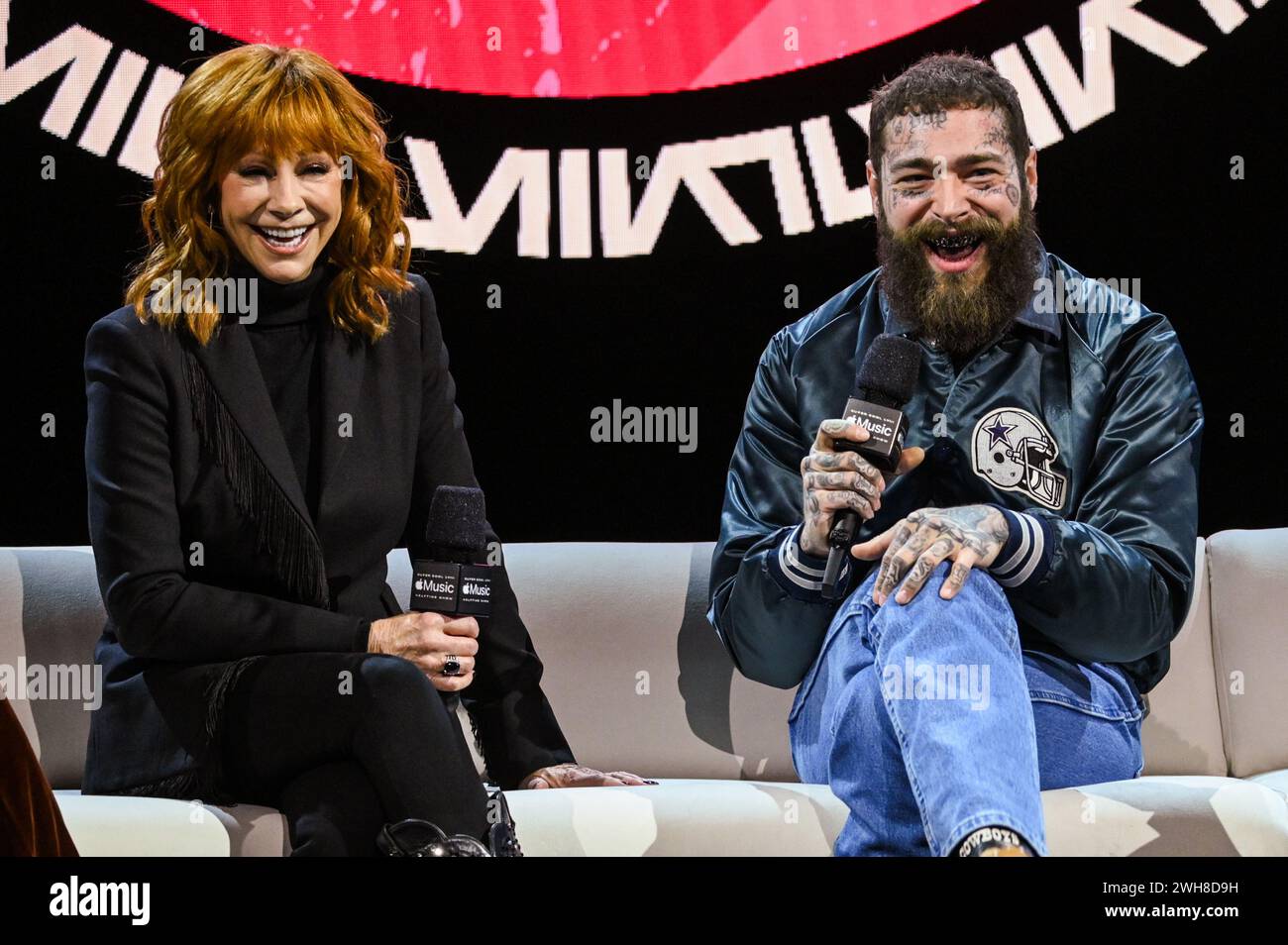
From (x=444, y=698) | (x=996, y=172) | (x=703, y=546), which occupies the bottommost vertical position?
(x=444, y=698)

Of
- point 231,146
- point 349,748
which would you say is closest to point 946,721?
point 349,748

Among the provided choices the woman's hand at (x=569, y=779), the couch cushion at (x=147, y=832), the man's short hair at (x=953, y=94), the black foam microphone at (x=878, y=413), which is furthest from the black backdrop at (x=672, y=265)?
the couch cushion at (x=147, y=832)

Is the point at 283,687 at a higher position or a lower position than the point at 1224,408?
lower

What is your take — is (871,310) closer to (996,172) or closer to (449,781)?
(996,172)

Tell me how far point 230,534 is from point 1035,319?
141 cm

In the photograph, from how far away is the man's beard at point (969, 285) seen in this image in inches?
107

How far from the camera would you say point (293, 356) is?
2670 mm

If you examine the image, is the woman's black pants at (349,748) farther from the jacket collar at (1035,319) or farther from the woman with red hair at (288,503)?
the jacket collar at (1035,319)

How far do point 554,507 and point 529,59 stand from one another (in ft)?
3.34

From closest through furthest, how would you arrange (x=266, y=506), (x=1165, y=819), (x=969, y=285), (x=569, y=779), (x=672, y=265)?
1. (x=1165, y=819)
2. (x=266, y=506)
3. (x=569, y=779)
4. (x=969, y=285)
5. (x=672, y=265)

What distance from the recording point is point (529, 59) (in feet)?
11.7

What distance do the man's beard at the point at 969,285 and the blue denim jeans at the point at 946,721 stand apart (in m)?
0.51

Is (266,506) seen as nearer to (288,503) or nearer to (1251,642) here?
(288,503)

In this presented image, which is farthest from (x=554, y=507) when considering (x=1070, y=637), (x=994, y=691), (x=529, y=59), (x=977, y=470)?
(x=994, y=691)
